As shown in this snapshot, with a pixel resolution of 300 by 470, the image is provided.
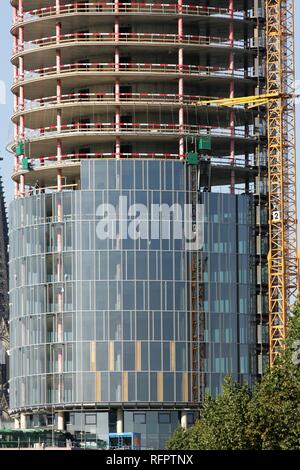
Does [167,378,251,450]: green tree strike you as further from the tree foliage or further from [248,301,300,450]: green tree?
[248,301,300,450]: green tree

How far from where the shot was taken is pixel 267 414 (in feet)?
417

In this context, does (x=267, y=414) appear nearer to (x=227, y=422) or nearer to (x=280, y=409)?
(x=280, y=409)

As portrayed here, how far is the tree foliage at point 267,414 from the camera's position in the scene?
12462 cm

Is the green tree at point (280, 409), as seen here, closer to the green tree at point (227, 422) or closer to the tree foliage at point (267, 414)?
the tree foliage at point (267, 414)

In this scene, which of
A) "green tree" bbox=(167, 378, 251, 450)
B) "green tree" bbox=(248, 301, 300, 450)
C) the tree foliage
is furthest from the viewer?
"green tree" bbox=(167, 378, 251, 450)

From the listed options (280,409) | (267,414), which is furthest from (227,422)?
(280,409)

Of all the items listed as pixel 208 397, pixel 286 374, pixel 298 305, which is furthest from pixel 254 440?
pixel 208 397

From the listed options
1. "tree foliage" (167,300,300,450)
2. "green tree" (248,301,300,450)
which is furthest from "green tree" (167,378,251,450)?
"green tree" (248,301,300,450)

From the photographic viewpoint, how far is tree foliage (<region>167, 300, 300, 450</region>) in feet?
409

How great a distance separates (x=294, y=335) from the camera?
138500mm

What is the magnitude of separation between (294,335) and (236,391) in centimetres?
1197

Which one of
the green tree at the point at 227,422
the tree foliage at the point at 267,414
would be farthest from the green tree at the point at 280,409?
the green tree at the point at 227,422

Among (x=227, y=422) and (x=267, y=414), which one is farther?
(x=227, y=422)
